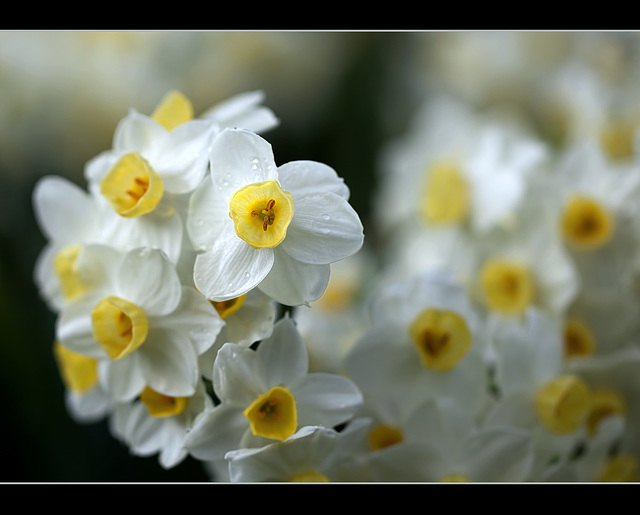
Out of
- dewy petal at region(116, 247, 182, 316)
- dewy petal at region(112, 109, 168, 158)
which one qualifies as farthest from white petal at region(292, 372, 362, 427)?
dewy petal at region(112, 109, 168, 158)

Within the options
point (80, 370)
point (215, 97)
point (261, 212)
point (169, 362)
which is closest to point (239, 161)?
point (261, 212)

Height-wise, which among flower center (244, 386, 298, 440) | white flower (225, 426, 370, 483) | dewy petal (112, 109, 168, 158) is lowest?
white flower (225, 426, 370, 483)

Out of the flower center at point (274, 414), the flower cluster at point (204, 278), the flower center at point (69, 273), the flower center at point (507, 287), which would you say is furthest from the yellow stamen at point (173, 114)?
the flower center at point (507, 287)

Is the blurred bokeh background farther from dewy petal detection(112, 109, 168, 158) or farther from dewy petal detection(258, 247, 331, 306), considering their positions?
dewy petal detection(258, 247, 331, 306)

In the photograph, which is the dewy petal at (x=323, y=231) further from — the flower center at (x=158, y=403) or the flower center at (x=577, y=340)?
the flower center at (x=577, y=340)

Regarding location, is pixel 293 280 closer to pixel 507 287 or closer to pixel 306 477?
pixel 306 477

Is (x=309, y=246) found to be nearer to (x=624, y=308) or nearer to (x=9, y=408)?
(x=624, y=308)
